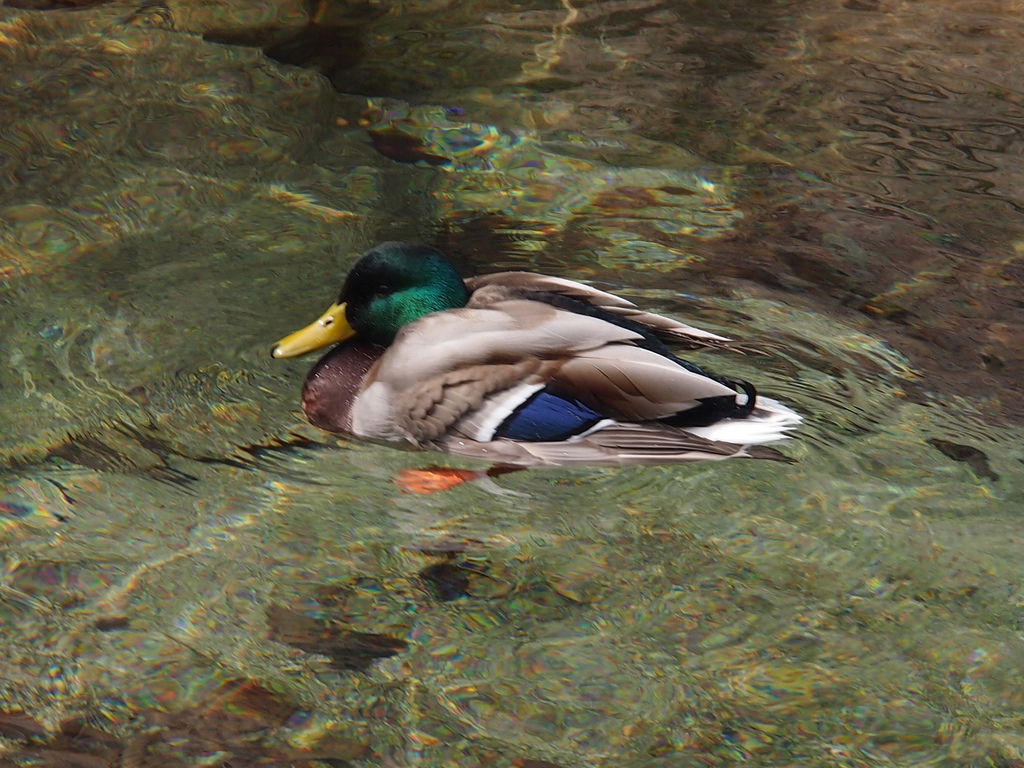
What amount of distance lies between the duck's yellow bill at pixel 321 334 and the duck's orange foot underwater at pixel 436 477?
0.68 m

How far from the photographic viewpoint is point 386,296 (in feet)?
15.5

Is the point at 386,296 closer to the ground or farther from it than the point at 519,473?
farther from it

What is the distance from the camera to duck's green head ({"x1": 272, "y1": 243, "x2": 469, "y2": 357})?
4.68m

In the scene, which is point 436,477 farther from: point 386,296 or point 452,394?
point 386,296

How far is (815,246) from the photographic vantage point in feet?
19.1

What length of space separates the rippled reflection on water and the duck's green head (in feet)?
0.77

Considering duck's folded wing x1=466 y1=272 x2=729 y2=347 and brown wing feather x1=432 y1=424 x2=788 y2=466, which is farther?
duck's folded wing x1=466 y1=272 x2=729 y2=347

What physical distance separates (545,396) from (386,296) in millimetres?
768

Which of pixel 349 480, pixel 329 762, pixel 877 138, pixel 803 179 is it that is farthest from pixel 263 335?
pixel 877 138

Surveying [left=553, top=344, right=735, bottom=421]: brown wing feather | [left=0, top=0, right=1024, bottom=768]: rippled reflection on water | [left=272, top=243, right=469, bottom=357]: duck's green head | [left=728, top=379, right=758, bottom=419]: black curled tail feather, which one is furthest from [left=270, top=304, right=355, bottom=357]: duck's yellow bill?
[left=728, top=379, right=758, bottom=419]: black curled tail feather

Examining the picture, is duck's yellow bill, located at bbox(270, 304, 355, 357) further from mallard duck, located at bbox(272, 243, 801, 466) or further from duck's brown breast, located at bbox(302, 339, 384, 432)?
mallard duck, located at bbox(272, 243, 801, 466)

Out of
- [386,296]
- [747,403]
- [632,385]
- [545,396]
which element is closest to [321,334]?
[386,296]

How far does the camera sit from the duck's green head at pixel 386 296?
15.4 ft

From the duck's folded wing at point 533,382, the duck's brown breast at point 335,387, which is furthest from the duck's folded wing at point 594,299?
the duck's brown breast at point 335,387
